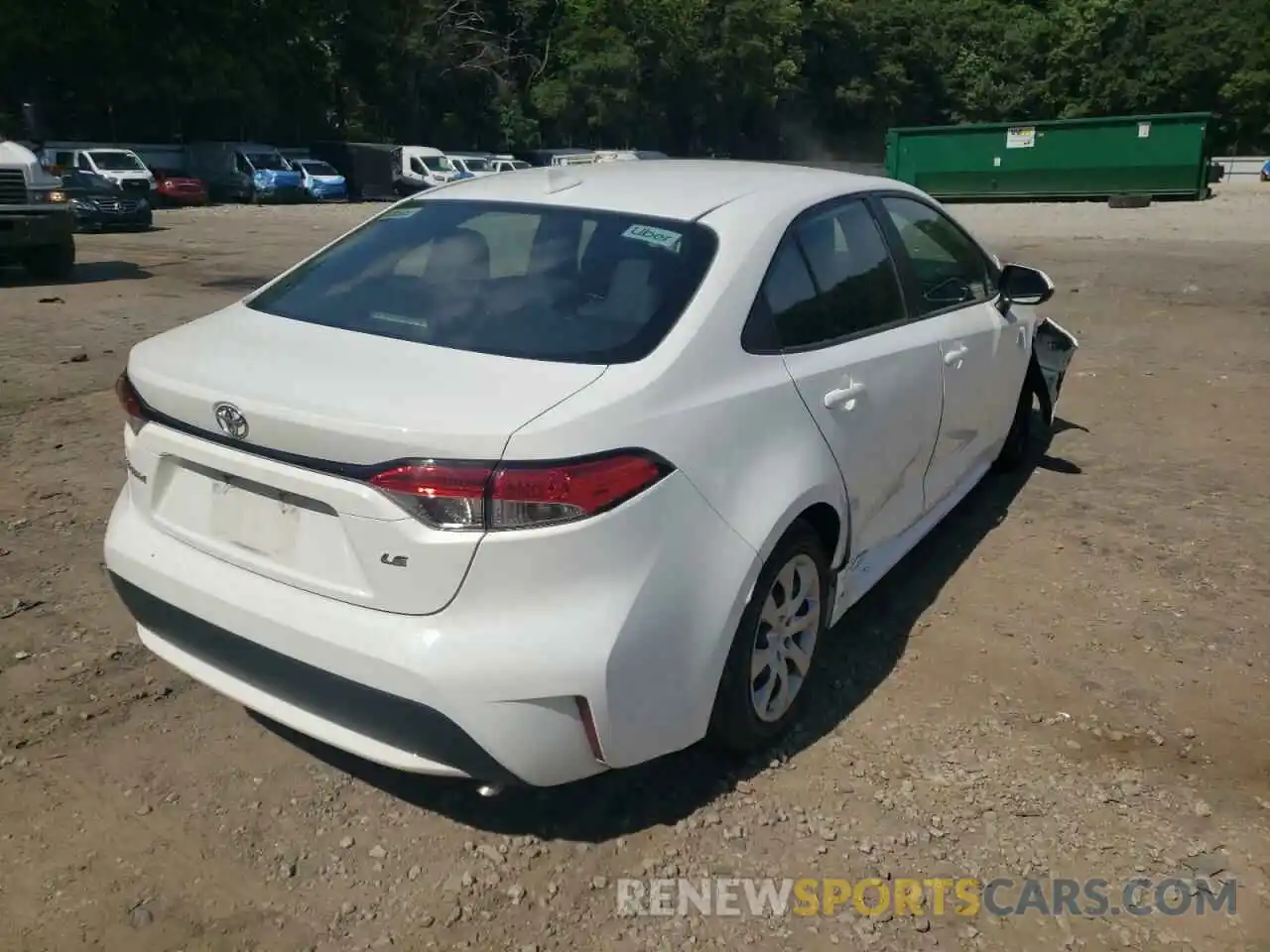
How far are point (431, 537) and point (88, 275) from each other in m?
13.1

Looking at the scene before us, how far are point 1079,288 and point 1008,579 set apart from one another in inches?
360

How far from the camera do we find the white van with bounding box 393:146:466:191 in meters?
38.1

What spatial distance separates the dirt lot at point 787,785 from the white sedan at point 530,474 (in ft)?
1.11

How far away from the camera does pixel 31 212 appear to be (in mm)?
12359

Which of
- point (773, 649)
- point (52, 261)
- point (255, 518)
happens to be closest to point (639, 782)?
point (773, 649)

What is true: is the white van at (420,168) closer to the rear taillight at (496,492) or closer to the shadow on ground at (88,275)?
the shadow on ground at (88,275)

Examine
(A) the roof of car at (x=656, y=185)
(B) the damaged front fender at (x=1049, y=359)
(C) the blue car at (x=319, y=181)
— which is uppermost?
(A) the roof of car at (x=656, y=185)

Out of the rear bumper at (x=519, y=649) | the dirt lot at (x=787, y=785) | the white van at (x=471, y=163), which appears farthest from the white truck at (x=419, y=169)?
the rear bumper at (x=519, y=649)

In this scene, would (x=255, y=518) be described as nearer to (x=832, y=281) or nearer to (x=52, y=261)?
(x=832, y=281)

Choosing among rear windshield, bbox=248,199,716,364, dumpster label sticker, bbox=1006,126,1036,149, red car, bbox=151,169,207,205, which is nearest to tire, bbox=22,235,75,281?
rear windshield, bbox=248,199,716,364

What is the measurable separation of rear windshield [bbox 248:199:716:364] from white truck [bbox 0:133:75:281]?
10486mm

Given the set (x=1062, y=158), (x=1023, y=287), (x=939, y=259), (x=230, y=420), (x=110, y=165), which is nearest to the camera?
(x=230, y=420)

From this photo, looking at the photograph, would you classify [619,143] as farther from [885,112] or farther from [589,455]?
[589,455]

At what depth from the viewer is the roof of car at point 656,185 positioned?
3.40 m
